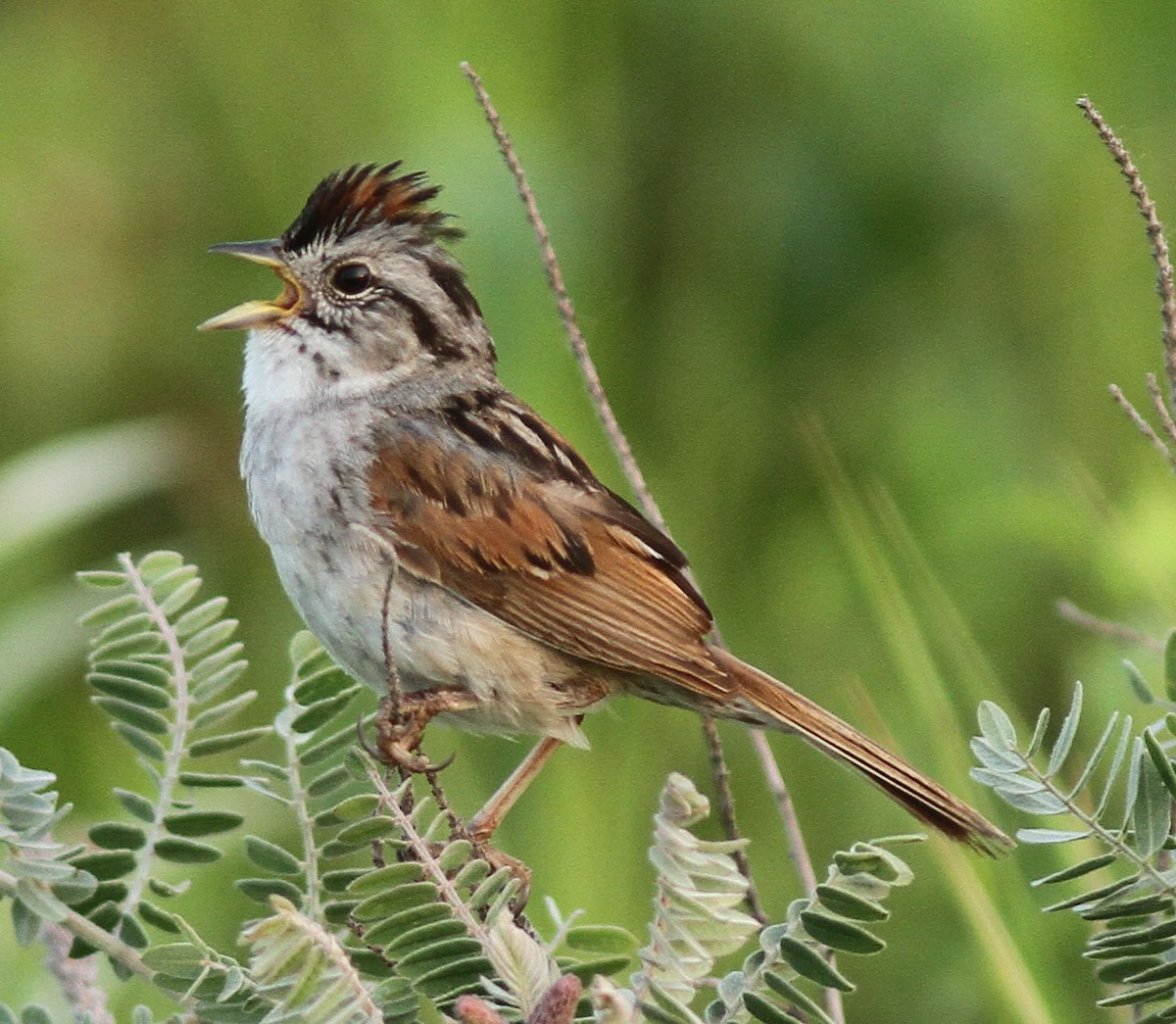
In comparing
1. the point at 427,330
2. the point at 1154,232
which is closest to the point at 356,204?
the point at 427,330

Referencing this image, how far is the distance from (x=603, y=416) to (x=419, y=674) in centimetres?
49

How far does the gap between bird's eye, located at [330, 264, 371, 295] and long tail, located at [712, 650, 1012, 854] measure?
759 millimetres

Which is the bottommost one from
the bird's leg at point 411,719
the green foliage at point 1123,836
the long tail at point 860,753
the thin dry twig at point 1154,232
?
the long tail at point 860,753

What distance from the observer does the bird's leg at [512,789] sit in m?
2.58

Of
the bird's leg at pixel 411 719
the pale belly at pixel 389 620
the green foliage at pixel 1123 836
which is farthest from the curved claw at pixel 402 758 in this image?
the green foliage at pixel 1123 836

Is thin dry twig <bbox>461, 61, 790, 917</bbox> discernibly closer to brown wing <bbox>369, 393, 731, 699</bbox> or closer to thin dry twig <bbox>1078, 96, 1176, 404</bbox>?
brown wing <bbox>369, 393, 731, 699</bbox>

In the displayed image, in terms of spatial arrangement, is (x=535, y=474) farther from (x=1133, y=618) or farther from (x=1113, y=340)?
(x=1113, y=340)

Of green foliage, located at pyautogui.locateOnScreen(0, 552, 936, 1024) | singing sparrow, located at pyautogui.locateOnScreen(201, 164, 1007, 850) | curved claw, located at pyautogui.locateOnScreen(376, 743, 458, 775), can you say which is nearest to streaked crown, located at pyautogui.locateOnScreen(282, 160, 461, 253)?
singing sparrow, located at pyautogui.locateOnScreen(201, 164, 1007, 850)

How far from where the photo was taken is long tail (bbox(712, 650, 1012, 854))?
6.97 ft

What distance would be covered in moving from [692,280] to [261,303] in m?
1.59

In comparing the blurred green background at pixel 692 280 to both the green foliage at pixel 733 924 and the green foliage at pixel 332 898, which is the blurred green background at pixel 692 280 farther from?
the green foliage at pixel 733 924


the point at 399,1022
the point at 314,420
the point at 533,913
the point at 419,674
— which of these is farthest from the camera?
the point at 533,913

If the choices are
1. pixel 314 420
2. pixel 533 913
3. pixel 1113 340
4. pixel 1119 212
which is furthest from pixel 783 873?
pixel 1119 212

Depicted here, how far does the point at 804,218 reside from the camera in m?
4.28
